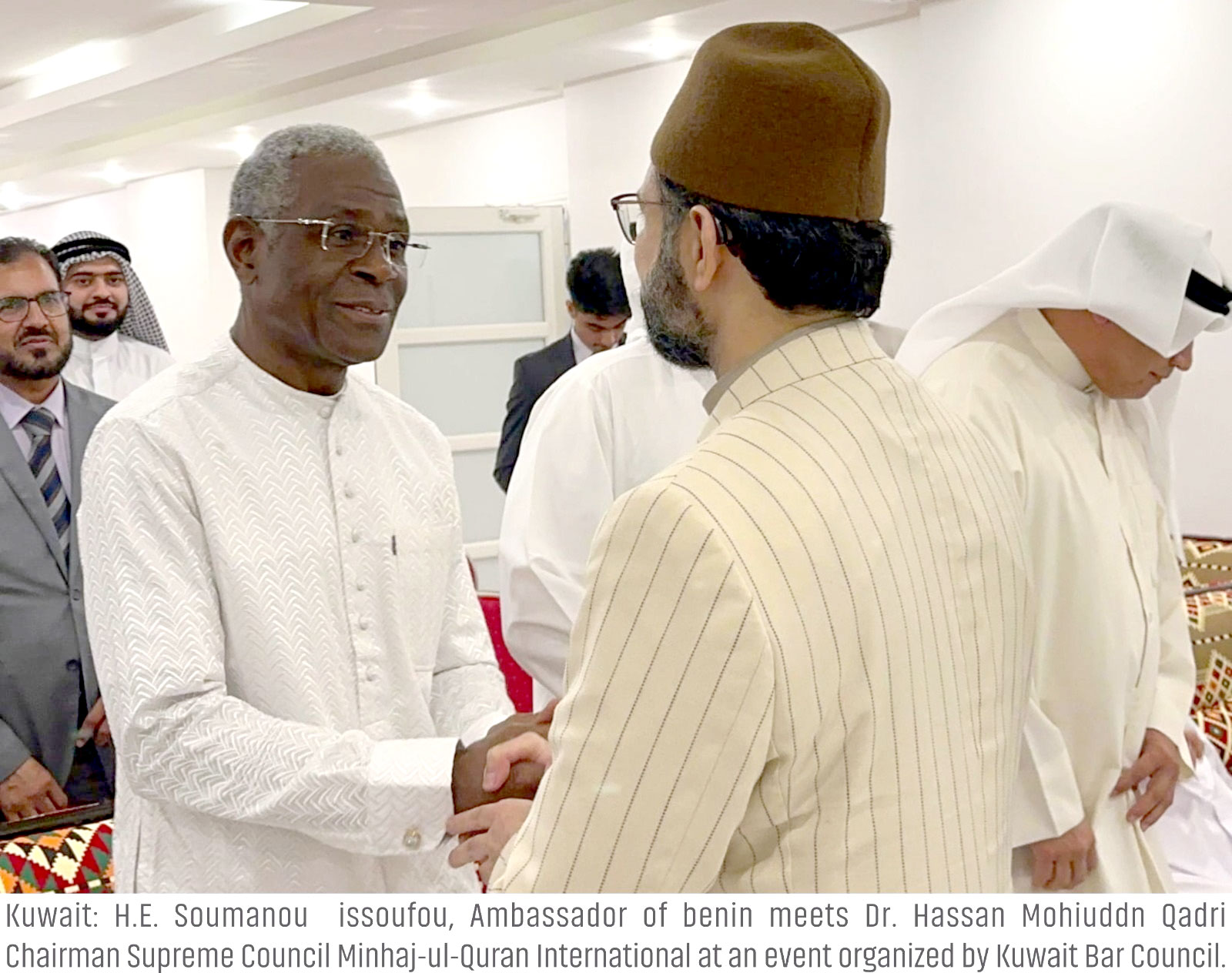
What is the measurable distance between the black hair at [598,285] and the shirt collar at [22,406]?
2.37 meters

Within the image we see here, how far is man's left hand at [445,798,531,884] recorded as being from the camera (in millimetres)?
1446

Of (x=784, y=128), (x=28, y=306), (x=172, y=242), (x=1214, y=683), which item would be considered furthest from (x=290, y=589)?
(x=172, y=242)

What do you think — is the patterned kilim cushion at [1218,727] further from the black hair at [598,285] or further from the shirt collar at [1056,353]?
the black hair at [598,285]

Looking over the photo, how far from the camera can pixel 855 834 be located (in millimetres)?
1137

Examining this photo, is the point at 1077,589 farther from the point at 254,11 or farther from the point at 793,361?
the point at 254,11

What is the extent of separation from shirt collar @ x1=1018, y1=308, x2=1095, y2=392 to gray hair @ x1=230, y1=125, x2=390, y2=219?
1224 mm

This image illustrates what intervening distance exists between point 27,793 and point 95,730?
0.99 feet

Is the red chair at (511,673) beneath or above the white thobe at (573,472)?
beneath

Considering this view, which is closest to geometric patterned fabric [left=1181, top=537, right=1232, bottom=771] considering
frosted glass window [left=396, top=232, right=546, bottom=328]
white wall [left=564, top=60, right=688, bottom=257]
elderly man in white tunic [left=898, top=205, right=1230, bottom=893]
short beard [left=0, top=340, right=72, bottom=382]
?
elderly man in white tunic [left=898, top=205, right=1230, bottom=893]

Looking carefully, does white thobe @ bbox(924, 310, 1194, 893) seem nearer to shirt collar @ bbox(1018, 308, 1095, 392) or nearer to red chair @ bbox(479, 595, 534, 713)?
shirt collar @ bbox(1018, 308, 1095, 392)

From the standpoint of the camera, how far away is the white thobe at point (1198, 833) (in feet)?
9.96

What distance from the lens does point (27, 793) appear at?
2.86 m

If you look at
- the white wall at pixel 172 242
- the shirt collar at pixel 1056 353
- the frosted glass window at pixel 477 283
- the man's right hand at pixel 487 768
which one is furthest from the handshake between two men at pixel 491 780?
the white wall at pixel 172 242
